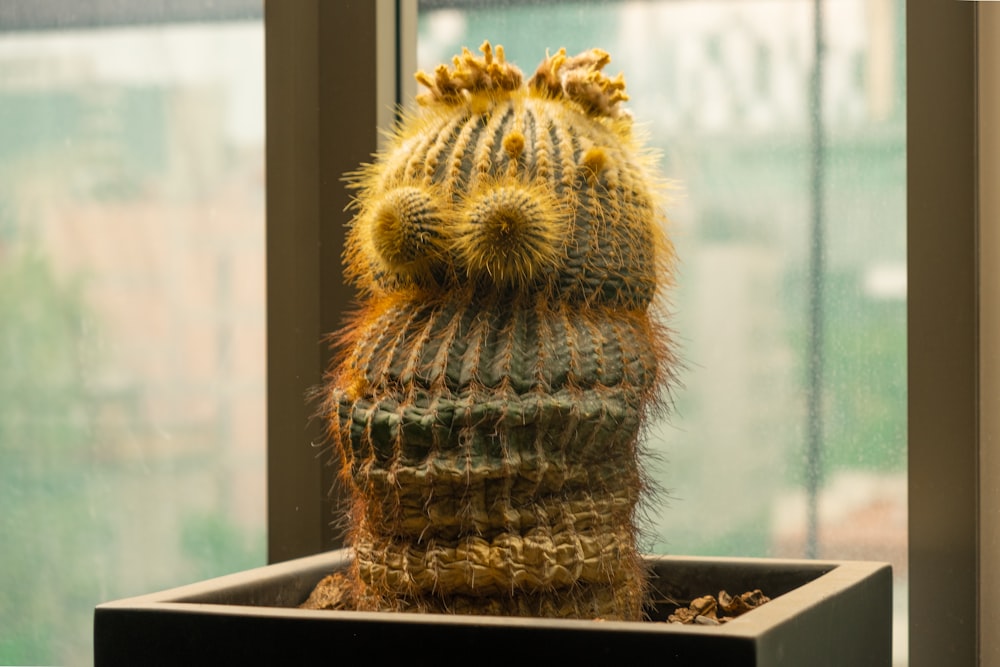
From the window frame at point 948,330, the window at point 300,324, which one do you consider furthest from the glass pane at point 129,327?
the window frame at point 948,330

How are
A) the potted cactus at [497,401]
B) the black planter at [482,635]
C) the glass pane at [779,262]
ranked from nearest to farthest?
the black planter at [482,635]
the potted cactus at [497,401]
the glass pane at [779,262]

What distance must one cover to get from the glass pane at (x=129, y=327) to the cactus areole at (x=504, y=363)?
2.22 ft

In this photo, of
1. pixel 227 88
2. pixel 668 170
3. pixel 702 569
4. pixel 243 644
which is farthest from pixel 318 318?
pixel 243 644

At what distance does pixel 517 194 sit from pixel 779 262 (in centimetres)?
73

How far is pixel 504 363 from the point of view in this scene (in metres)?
1.17

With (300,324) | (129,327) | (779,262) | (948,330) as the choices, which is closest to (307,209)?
Result: (300,324)

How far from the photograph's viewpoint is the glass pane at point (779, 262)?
1731 mm

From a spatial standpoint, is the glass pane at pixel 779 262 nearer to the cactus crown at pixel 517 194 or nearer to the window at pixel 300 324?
the window at pixel 300 324

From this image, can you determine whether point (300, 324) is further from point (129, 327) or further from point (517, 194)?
point (517, 194)

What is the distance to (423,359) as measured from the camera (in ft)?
3.92

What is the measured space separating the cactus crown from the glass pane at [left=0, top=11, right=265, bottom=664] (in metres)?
0.68

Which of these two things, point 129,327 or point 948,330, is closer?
point 948,330

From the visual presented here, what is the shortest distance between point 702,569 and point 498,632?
0.54 metres

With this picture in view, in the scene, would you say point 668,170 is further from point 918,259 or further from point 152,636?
point 152,636
